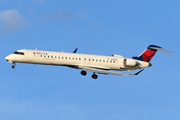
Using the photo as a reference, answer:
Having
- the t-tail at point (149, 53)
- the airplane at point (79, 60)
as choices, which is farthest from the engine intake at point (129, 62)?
the t-tail at point (149, 53)

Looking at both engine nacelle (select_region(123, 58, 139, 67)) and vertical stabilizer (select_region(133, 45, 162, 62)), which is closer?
engine nacelle (select_region(123, 58, 139, 67))

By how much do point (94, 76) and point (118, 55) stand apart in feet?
21.8

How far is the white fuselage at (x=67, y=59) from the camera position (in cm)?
5641

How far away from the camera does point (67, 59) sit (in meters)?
56.8

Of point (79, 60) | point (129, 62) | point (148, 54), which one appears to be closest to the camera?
point (79, 60)

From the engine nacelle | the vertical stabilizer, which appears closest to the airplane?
the engine nacelle

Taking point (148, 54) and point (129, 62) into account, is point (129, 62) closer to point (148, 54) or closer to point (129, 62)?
point (129, 62)

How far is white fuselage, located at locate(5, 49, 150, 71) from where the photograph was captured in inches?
2221

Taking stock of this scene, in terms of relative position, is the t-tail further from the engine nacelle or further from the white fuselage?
the white fuselage

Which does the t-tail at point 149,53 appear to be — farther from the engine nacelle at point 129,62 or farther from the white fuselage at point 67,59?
the white fuselage at point 67,59

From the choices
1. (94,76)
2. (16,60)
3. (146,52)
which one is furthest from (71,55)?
(146,52)

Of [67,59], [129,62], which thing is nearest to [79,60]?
[67,59]

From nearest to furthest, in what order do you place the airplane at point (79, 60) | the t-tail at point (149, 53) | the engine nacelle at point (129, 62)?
1. the airplane at point (79, 60)
2. the engine nacelle at point (129, 62)
3. the t-tail at point (149, 53)

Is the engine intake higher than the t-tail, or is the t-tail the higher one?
the t-tail
